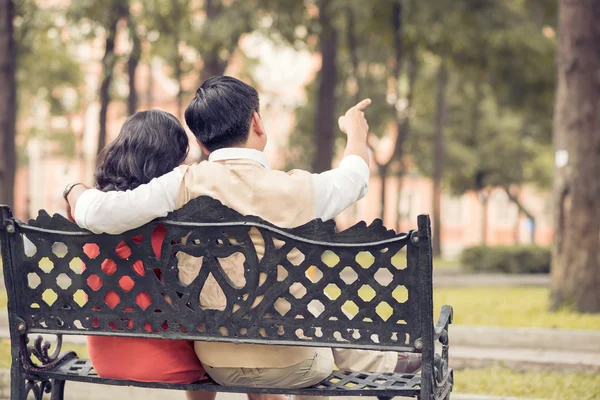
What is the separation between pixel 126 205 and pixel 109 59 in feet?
48.5

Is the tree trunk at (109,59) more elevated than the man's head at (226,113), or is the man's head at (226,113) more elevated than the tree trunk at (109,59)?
the tree trunk at (109,59)

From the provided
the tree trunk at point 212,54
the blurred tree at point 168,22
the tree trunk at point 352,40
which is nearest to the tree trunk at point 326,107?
the tree trunk at point 352,40

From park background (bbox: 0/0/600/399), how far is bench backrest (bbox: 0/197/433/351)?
2.65 meters

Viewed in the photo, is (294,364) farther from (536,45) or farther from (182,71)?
(182,71)

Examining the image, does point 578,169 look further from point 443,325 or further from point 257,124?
point 257,124

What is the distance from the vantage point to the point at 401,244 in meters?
2.95

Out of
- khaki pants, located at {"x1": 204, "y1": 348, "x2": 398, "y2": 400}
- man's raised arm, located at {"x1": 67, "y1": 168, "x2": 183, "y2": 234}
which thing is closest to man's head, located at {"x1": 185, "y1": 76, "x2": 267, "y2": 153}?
man's raised arm, located at {"x1": 67, "y1": 168, "x2": 183, "y2": 234}

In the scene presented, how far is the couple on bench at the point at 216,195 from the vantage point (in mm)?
3072

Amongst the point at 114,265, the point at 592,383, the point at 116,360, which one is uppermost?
the point at 114,265

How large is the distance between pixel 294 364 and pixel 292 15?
12394 millimetres

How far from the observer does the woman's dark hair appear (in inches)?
133

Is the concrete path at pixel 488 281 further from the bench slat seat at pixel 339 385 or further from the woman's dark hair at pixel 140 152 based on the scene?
the woman's dark hair at pixel 140 152

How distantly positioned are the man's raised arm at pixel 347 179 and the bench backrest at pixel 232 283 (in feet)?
0.49

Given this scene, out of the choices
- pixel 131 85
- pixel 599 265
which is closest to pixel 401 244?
pixel 599 265
